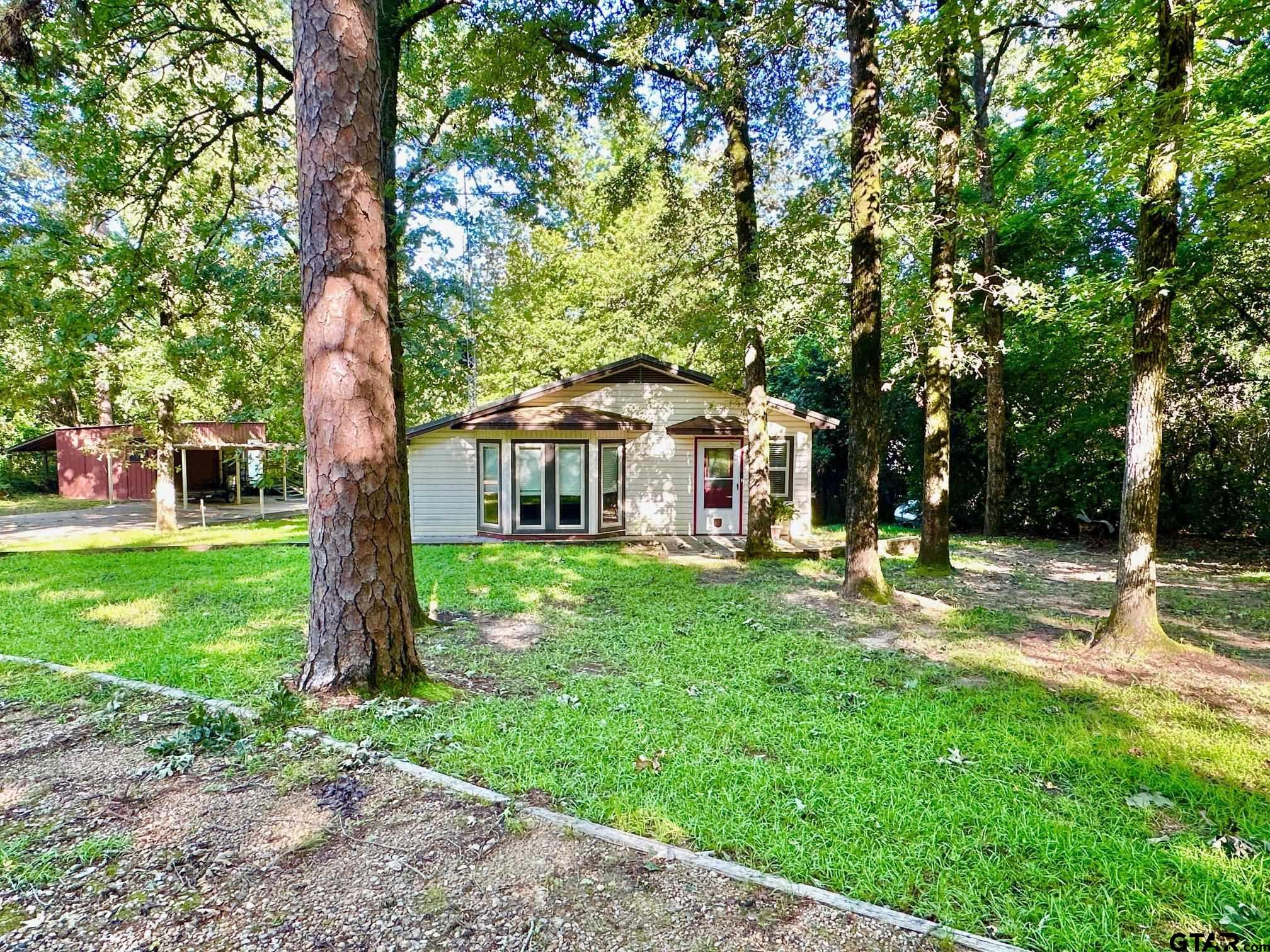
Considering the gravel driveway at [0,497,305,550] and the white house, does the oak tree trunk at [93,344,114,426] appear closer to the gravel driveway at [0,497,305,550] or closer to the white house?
the gravel driveway at [0,497,305,550]

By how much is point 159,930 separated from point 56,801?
1.26 m

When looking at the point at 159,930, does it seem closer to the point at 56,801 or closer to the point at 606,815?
the point at 56,801

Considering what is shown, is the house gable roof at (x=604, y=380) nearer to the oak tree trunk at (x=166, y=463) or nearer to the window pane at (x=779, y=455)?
the window pane at (x=779, y=455)

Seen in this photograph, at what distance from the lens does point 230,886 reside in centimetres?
205

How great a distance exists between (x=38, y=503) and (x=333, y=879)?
28.3 m

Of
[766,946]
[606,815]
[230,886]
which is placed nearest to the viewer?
[766,946]

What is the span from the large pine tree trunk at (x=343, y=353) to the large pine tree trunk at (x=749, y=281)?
5966 mm

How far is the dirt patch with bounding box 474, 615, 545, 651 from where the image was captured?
206 inches

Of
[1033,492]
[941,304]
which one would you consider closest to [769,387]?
[1033,492]

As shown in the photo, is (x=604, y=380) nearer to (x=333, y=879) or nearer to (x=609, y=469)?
(x=609, y=469)

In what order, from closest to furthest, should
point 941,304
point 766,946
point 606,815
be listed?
point 766,946
point 606,815
point 941,304

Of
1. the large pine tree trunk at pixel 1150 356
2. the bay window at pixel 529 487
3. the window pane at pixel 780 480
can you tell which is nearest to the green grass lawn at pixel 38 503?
the bay window at pixel 529 487

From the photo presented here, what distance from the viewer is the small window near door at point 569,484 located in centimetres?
1266

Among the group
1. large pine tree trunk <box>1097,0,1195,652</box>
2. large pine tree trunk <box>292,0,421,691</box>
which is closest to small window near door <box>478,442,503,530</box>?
large pine tree trunk <box>292,0,421,691</box>
